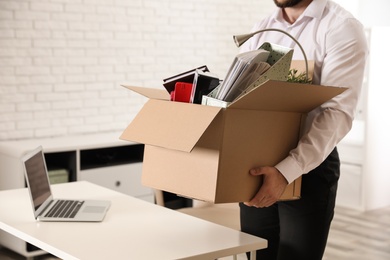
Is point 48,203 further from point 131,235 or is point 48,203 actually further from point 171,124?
point 171,124

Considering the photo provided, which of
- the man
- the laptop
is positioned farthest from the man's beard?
the laptop

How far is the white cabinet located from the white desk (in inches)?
60.5

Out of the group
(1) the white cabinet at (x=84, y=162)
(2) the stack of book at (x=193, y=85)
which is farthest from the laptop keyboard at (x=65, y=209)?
(1) the white cabinet at (x=84, y=162)

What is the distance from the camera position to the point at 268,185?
2162 mm

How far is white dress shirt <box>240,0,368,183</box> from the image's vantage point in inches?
89.0

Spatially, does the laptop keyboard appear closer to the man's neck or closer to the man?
the man

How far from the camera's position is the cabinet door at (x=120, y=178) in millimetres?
4797

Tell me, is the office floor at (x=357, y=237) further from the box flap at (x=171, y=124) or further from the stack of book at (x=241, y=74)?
the stack of book at (x=241, y=74)

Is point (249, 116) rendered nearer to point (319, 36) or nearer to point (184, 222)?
point (319, 36)

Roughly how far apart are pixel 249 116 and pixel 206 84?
0.63ft

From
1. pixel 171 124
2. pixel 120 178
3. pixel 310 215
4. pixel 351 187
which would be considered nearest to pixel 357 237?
pixel 351 187

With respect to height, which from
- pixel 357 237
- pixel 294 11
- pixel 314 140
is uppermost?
pixel 294 11

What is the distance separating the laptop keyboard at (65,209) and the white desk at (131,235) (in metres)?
0.08

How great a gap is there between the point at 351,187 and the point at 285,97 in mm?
4268
